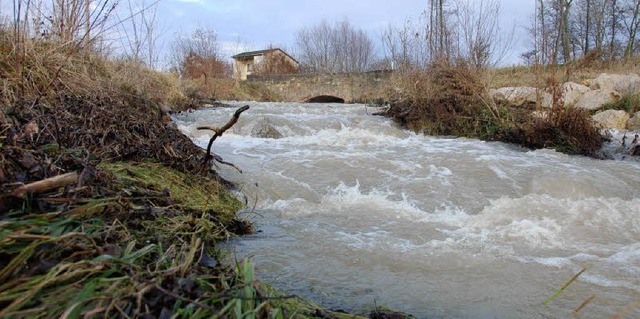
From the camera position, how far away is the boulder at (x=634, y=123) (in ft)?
27.7

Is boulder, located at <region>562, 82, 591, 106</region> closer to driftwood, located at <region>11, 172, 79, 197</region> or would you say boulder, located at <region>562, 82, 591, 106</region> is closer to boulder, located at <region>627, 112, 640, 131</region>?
boulder, located at <region>627, 112, 640, 131</region>

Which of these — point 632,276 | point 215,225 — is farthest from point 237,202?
point 632,276

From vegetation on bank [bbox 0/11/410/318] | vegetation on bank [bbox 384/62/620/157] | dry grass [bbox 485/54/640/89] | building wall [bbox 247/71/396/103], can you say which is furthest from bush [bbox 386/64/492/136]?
building wall [bbox 247/71/396/103]

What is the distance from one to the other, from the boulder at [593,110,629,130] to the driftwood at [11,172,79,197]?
9871mm

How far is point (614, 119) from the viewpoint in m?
8.63

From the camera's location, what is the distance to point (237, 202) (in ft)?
11.2

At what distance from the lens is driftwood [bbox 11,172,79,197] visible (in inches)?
51.8

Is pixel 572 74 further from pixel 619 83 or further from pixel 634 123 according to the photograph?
pixel 619 83

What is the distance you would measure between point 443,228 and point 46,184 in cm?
263

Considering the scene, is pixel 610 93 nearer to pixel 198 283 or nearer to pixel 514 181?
pixel 514 181

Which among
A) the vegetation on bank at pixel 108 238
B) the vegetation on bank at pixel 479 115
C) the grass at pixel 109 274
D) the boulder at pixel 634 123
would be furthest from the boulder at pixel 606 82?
the grass at pixel 109 274

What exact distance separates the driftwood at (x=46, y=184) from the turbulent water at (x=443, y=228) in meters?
1.00

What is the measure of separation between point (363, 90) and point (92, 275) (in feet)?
65.9

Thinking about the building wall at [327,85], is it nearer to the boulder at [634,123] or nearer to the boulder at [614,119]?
the boulder at [614,119]
